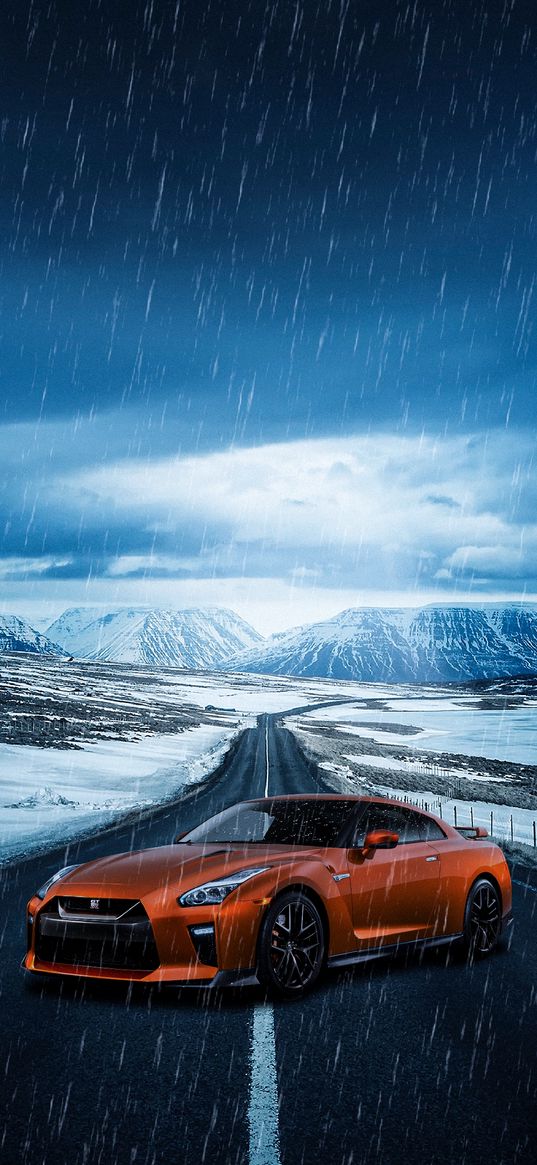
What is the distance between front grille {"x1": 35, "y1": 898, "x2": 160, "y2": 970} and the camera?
5629mm

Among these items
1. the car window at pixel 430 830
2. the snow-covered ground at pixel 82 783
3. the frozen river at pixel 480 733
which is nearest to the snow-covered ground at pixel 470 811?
the snow-covered ground at pixel 82 783

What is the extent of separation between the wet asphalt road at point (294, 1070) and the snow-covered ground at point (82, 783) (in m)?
8.39

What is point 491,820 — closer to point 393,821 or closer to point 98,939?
point 393,821

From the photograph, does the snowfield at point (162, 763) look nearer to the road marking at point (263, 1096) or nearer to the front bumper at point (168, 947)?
the front bumper at point (168, 947)

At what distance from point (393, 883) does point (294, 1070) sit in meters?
2.29

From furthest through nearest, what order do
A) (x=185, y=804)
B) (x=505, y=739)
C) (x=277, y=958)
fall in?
(x=505, y=739)
(x=185, y=804)
(x=277, y=958)

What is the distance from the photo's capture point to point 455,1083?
451cm

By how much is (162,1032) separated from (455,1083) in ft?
5.67

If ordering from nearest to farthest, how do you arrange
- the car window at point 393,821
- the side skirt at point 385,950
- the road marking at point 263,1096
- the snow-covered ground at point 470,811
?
the road marking at point 263,1096
the side skirt at point 385,950
the car window at point 393,821
the snow-covered ground at point 470,811

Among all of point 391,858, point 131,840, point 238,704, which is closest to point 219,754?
point 131,840

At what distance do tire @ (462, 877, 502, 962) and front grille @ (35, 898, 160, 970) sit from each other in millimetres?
2938

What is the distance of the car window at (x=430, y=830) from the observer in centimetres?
754

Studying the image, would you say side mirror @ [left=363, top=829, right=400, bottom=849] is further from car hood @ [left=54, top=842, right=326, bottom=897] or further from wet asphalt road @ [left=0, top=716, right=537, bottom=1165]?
wet asphalt road @ [left=0, top=716, right=537, bottom=1165]

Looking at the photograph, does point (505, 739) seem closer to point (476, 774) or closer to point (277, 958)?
point (476, 774)
